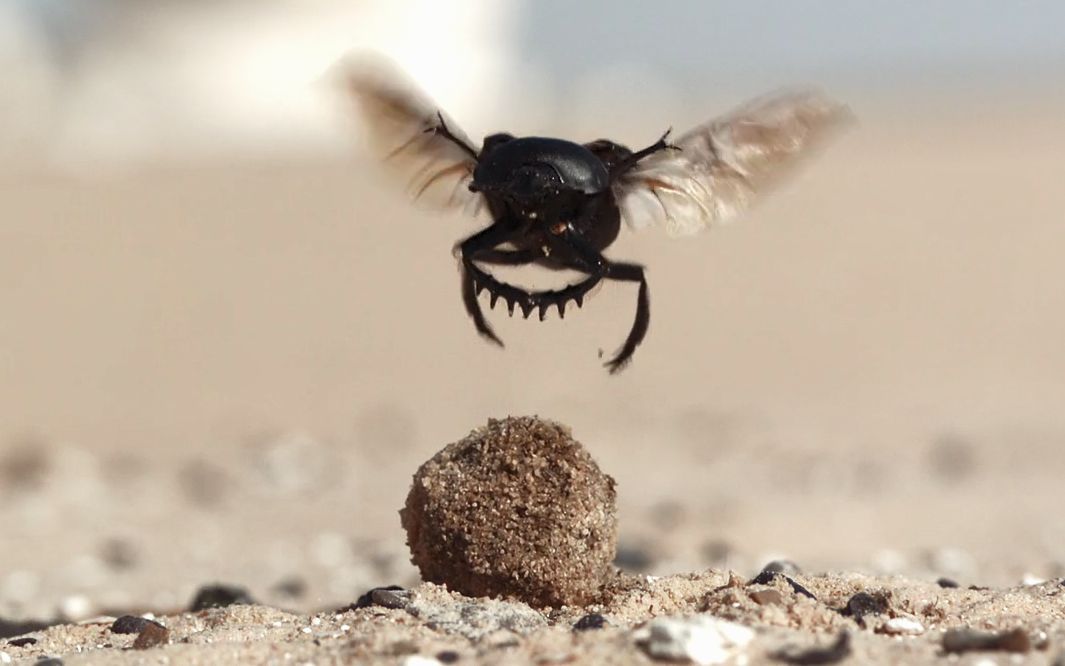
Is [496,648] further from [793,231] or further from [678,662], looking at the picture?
[793,231]

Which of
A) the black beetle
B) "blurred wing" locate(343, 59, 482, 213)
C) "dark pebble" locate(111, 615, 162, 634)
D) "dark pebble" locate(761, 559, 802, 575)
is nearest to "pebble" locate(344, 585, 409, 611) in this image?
"dark pebble" locate(111, 615, 162, 634)

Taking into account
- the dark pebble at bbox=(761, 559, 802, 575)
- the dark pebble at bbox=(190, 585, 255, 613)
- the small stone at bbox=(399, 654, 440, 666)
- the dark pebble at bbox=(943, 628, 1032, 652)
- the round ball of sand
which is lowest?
the dark pebble at bbox=(943, 628, 1032, 652)

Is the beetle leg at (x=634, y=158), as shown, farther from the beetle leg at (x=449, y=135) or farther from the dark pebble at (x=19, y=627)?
the dark pebble at (x=19, y=627)

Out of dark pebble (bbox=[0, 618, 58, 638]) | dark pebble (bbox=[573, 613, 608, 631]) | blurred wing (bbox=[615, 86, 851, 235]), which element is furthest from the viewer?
dark pebble (bbox=[0, 618, 58, 638])

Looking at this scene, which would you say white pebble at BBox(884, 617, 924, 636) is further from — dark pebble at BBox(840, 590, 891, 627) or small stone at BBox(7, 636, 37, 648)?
small stone at BBox(7, 636, 37, 648)

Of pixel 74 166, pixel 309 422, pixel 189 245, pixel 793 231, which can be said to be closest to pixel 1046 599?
pixel 309 422

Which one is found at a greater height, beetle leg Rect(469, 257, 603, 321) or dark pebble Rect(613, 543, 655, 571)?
beetle leg Rect(469, 257, 603, 321)
